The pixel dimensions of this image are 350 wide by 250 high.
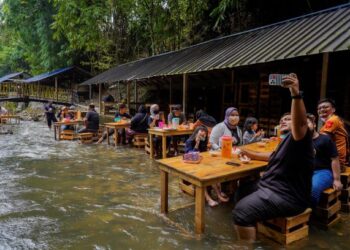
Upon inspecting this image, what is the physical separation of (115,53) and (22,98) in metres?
10.2

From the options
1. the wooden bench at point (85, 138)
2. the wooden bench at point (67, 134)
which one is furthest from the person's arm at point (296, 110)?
the wooden bench at point (67, 134)

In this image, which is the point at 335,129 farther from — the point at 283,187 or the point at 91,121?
the point at 91,121

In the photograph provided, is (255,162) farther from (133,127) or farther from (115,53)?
(115,53)

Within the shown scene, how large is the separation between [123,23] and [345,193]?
22.4 metres

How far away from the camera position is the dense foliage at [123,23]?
14031mm

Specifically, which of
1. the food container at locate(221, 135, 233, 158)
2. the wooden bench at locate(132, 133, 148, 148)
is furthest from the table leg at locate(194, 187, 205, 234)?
the wooden bench at locate(132, 133, 148, 148)

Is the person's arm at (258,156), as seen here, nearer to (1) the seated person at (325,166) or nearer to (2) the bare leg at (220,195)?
(1) the seated person at (325,166)

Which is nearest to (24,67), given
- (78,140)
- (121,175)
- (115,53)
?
(115,53)

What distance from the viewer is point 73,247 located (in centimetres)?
314

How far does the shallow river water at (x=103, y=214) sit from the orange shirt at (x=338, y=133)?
34.9 inches

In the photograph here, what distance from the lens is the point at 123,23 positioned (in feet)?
76.3

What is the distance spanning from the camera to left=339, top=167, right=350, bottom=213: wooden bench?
3908 millimetres

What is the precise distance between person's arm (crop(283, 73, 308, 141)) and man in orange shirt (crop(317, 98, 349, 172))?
1.80 metres

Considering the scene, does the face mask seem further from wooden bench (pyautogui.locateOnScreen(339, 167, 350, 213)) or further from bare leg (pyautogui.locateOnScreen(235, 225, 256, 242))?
bare leg (pyautogui.locateOnScreen(235, 225, 256, 242))
